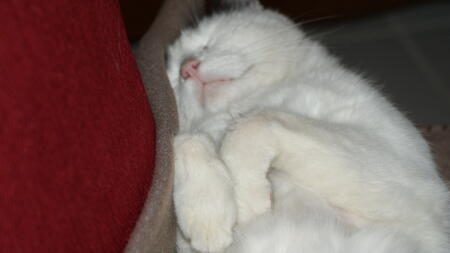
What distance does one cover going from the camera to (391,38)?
314 centimetres

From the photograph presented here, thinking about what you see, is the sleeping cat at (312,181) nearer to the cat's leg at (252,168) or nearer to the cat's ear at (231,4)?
the cat's leg at (252,168)

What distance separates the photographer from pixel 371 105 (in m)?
1.38

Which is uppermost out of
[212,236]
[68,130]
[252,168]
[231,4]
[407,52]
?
[68,130]

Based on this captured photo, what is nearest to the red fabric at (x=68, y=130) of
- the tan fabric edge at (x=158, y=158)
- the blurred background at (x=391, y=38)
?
the tan fabric edge at (x=158, y=158)

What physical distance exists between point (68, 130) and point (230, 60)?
0.85 metres

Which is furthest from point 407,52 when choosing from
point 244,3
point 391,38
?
point 244,3

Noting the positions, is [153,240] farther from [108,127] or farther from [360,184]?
[360,184]

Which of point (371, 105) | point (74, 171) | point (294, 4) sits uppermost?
point (74, 171)

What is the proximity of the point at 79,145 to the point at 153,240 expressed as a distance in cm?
26

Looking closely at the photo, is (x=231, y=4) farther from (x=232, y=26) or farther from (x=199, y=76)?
(x=199, y=76)

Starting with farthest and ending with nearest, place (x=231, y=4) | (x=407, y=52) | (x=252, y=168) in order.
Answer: (x=407, y=52), (x=231, y=4), (x=252, y=168)


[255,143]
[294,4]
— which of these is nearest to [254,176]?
[255,143]

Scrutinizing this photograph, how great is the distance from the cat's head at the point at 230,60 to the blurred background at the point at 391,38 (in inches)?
41.7

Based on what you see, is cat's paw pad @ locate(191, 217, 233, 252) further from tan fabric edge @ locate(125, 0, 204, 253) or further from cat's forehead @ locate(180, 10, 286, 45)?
cat's forehead @ locate(180, 10, 286, 45)
